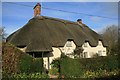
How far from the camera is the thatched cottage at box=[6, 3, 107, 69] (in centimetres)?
2445

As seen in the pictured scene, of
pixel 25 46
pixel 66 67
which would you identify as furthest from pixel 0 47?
pixel 25 46

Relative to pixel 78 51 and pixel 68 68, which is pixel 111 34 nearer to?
pixel 78 51

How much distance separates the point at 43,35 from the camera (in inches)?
1019

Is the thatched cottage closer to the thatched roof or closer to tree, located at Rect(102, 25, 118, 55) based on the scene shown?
the thatched roof

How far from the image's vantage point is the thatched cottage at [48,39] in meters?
24.5

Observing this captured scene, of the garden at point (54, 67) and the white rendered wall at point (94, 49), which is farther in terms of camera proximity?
the white rendered wall at point (94, 49)

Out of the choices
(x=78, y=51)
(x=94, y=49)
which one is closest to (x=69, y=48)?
(x=78, y=51)

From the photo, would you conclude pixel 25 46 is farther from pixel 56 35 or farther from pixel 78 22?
pixel 78 22

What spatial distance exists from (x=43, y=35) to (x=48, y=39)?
819 millimetres

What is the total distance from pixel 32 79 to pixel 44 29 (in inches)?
668

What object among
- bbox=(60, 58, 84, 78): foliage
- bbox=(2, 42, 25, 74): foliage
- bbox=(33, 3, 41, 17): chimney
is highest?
bbox=(33, 3, 41, 17): chimney

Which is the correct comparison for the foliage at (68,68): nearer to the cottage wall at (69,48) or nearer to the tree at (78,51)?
the cottage wall at (69,48)

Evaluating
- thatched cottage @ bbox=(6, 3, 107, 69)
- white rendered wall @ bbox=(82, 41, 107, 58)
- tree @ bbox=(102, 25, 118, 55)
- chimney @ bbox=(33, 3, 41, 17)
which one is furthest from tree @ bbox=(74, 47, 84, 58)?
tree @ bbox=(102, 25, 118, 55)

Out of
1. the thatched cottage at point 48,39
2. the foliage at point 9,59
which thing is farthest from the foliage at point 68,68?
the thatched cottage at point 48,39
